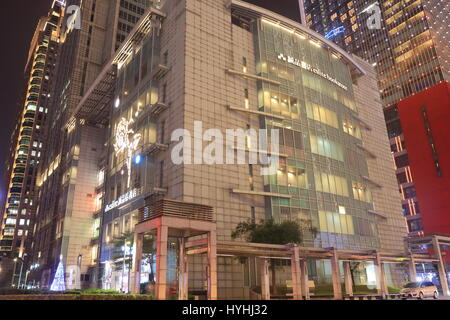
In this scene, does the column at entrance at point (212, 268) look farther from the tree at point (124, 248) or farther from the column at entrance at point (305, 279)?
the tree at point (124, 248)

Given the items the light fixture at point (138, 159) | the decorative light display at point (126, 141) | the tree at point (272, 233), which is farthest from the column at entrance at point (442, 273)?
the decorative light display at point (126, 141)

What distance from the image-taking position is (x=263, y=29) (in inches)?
2347

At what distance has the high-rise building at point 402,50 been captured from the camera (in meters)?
115

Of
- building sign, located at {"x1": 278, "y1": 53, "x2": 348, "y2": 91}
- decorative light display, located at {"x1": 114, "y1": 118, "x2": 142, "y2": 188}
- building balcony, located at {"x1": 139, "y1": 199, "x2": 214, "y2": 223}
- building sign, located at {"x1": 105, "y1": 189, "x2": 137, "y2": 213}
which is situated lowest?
building balcony, located at {"x1": 139, "y1": 199, "x2": 214, "y2": 223}

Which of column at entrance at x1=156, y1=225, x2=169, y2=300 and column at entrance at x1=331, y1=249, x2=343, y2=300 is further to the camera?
column at entrance at x1=331, y1=249, x2=343, y2=300

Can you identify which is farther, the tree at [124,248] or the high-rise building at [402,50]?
the high-rise building at [402,50]

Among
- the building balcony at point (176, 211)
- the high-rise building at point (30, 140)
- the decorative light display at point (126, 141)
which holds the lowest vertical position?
the building balcony at point (176, 211)

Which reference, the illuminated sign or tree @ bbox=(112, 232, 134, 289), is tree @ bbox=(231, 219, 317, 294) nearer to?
tree @ bbox=(112, 232, 134, 289)

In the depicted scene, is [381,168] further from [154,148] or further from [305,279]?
[154,148]

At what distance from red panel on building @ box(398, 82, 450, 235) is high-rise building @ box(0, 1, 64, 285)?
133 meters

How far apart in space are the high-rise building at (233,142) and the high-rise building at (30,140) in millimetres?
109161

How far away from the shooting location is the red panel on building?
295 feet

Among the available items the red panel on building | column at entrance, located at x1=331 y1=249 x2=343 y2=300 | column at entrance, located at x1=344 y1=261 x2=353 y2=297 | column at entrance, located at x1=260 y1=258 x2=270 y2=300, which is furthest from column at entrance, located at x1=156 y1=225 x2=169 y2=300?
the red panel on building
